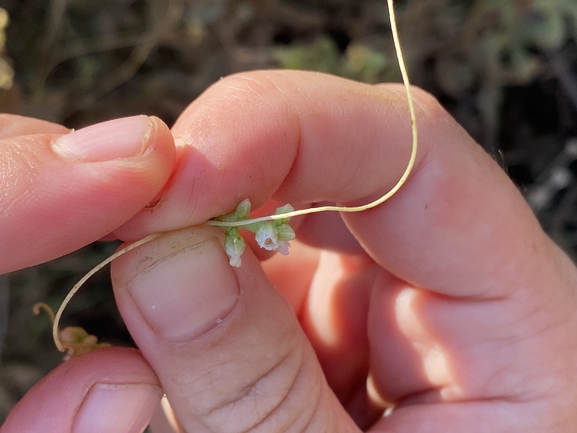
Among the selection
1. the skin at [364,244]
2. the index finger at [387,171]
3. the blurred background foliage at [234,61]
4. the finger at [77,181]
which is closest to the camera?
the finger at [77,181]

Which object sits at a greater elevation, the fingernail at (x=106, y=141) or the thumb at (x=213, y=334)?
the fingernail at (x=106, y=141)

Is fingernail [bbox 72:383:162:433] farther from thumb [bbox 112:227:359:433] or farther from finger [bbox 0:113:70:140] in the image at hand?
finger [bbox 0:113:70:140]

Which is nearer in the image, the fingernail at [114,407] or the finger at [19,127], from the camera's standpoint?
the fingernail at [114,407]

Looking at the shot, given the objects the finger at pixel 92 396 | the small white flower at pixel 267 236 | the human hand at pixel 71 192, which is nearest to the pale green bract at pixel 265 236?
the small white flower at pixel 267 236

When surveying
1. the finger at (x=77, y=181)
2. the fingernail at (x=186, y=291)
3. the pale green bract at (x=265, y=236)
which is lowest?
the fingernail at (x=186, y=291)

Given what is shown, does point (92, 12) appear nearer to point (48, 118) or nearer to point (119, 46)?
point (119, 46)

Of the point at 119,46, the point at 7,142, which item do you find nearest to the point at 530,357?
the point at 7,142

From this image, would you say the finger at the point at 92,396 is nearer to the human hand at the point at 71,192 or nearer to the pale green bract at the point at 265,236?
the human hand at the point at 71,192
